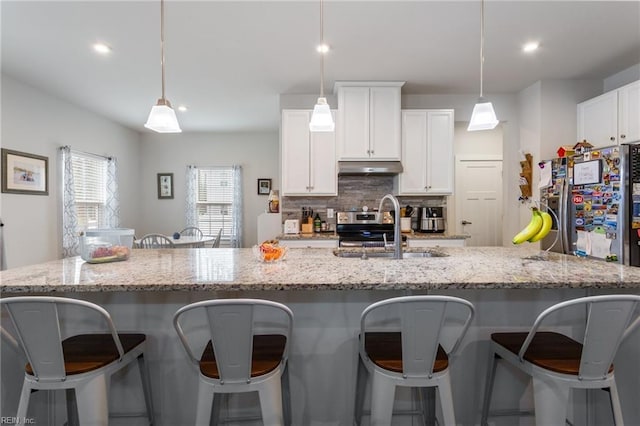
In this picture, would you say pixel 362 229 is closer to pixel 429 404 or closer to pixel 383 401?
pixel 429 404

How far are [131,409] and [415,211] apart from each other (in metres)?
3.31

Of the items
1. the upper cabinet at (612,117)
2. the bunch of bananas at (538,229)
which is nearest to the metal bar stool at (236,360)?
the bunch of bananas at (538,229)

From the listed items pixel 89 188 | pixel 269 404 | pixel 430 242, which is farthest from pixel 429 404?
pixel 89 188

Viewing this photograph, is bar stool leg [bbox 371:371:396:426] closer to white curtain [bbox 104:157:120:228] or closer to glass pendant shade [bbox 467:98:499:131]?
glass pendant shade [bbox 467:98:499:131]

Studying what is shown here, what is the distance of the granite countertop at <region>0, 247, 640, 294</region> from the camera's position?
1234mm

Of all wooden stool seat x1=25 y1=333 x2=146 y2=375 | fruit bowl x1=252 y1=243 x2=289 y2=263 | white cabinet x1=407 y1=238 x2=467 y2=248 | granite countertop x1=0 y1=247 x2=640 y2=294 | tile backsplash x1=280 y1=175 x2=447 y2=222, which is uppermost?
tile backsplash x1=280 y1=175 x2=447 y2=222

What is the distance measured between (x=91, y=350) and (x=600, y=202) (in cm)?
353

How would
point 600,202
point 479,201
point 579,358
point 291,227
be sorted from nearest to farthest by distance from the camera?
1. point 579,358
2. point 600,202
3. point 291,227
4. point 479,201

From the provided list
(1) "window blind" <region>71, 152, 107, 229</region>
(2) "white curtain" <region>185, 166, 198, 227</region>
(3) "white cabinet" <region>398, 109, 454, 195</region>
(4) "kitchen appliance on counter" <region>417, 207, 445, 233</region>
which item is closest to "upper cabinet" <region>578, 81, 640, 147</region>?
(3) "white cabinet" <region>398, 109, 454, 195</region>

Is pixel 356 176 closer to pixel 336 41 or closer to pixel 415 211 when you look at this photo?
pixel 415 211

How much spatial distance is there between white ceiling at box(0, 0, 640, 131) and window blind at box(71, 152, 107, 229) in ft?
3.14

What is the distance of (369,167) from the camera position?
3568 millimetres

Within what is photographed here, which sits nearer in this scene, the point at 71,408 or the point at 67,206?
the point at 71,408

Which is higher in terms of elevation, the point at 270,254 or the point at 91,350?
the point at 270,254
